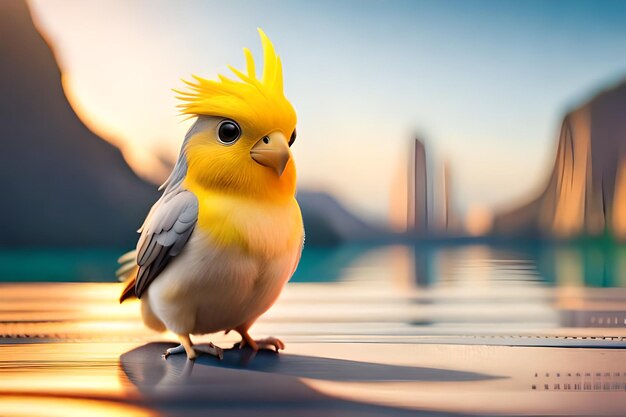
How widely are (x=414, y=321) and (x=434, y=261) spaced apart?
1.57m

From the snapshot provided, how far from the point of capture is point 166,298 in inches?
34.0

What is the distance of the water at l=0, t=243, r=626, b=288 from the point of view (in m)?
2.05

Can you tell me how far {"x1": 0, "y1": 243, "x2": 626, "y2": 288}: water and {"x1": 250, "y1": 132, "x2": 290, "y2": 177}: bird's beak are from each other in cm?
80

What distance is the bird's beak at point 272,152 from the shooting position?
0.81 metres

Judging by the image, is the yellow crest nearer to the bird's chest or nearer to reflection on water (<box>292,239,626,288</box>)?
A: the bird's chest

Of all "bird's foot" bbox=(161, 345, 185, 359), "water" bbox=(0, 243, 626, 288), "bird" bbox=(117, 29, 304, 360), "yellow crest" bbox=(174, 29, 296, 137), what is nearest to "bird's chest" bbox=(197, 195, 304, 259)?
"bird" bbox=(117, 29, 304, 360)

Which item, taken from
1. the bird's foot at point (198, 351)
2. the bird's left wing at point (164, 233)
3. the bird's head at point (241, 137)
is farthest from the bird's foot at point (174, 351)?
the bird's head at point (241, 137)

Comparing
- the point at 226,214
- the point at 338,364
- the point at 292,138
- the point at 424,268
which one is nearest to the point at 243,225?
the point at 226,214

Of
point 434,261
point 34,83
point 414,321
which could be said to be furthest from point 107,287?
point 34,83

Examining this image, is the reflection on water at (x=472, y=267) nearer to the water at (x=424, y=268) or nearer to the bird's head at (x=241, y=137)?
the water at (x=424, y=268)

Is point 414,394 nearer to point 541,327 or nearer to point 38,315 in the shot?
point 541,327

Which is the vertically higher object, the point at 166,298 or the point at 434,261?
the point at 434,261

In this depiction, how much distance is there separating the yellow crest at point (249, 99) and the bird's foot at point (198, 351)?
32 cm

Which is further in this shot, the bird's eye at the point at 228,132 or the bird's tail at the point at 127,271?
the bird's tail at the point at 127,271
